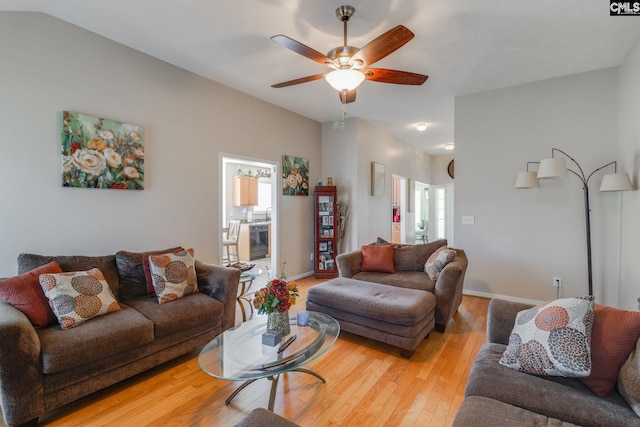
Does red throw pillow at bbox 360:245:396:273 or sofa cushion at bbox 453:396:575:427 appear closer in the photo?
sofa cushion at bbox 453:396:575:427

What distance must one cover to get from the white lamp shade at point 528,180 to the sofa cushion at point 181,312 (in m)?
3.58

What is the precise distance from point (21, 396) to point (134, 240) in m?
1.63

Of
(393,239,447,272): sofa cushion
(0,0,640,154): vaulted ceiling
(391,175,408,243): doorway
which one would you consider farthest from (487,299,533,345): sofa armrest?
(391,175,408,243): doorway

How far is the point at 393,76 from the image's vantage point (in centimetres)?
258

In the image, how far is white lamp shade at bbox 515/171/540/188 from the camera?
350 cm

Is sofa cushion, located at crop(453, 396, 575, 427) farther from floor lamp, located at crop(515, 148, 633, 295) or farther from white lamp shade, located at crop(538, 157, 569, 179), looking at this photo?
white lamp shade, located at crop(538, 157, 569, 179)

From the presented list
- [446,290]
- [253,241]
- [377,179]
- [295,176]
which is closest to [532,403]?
[446,290]

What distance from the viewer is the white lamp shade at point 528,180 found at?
3504 millimetres

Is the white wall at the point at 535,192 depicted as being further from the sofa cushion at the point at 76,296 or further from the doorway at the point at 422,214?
the doorway at the point at 422,214

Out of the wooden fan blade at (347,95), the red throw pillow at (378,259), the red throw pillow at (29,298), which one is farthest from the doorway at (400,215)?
the red throw pillow at (29,298)

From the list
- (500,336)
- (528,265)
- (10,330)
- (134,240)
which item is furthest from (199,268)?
(528,265)

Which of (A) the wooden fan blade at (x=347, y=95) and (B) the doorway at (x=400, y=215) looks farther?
(B) the doorway at (x=400, y=215)

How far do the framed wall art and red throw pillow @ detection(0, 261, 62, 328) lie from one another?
4710 millimetres

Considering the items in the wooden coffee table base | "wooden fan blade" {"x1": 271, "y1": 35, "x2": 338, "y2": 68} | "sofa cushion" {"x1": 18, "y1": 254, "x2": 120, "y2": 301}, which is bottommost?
the wooden coffee table base
